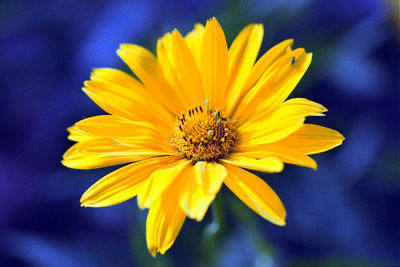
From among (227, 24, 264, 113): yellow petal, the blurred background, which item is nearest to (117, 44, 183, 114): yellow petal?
(227, 24, 264, 113): yellow petal

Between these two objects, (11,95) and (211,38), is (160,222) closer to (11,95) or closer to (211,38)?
(211,38)

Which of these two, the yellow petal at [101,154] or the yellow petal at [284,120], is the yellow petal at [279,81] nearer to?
the yellow petal at [284,120]

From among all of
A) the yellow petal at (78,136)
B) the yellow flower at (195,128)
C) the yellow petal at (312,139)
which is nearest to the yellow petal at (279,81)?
the yellow flower at (195,128)

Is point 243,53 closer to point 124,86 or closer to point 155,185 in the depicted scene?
point 124,86

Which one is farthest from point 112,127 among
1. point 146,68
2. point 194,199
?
point 194,199

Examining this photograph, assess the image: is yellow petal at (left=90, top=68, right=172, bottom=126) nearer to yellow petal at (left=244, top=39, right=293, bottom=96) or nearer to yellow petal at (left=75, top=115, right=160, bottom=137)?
yellow petal at (left=75, top=115, right=160, bottom=137)
